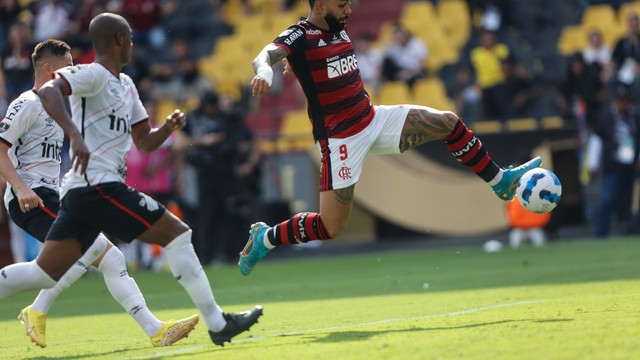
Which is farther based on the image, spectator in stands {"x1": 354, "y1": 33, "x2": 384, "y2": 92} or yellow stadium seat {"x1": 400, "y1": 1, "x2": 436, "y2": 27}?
yellow stadium seat {"x1": 400, "y1": 1, "x2": 436, "y2": 27}

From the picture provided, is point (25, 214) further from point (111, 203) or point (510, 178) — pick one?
point (510, 178)

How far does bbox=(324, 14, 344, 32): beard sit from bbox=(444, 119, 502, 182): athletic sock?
126 cm

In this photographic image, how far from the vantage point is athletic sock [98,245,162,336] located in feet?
26.9

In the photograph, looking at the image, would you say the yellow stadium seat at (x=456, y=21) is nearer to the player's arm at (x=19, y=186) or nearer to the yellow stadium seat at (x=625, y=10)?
the yellow stadium seat at (x=625, y=10)

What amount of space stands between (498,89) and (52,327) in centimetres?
1195

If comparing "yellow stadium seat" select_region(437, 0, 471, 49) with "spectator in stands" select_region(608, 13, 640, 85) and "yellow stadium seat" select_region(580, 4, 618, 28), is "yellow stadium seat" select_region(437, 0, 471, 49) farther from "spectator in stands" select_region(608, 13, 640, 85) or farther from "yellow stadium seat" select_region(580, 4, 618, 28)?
"spectator in stands" select_region(608, 13, 640, 85)

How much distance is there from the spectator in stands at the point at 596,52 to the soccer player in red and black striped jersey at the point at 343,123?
11773 mm

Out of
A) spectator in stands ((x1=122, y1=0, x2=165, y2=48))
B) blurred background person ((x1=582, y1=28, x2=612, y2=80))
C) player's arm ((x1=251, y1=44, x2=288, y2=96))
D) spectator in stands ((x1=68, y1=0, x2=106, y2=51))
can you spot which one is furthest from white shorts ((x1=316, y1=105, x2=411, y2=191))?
spectator in stands ((x1=122, y1=0, x2=165, y2=48))

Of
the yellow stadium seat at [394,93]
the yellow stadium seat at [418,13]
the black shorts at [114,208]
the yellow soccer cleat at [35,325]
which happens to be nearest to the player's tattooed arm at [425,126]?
the black shorts at [114,208]

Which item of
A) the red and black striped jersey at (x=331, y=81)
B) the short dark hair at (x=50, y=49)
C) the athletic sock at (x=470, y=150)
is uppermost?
the short dark hair at (x=50, y=49)

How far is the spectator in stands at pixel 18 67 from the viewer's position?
20219 millimetres

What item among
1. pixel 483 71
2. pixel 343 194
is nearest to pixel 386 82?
pixel 483 71

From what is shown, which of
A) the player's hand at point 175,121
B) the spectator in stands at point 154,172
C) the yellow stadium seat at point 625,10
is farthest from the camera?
the yellow stadium seat at point 625,10

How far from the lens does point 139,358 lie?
726cm
